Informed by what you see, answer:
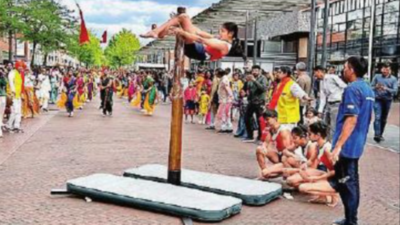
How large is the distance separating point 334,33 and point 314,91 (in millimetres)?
27557

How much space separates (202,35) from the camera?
8055 mm

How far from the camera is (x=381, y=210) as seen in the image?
832cm

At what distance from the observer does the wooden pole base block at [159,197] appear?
7145mm

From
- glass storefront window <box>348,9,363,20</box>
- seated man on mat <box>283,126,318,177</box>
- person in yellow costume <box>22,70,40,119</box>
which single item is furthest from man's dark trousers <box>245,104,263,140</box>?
glass storefront window <box>348,9,363,20</box>

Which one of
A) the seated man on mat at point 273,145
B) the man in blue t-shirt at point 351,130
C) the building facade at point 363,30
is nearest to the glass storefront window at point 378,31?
the building facade at point 363,30

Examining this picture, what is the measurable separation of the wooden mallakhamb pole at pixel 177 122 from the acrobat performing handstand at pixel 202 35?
35 cm

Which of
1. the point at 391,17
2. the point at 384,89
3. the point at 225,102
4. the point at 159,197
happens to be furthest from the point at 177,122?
the point at 391,17

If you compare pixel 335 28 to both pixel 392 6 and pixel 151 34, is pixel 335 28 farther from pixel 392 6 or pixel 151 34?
pixel 151 34

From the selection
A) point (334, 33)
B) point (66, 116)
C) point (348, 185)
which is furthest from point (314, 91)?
point (334, 33)


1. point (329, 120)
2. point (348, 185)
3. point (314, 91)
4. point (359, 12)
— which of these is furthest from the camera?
point (359, 12)

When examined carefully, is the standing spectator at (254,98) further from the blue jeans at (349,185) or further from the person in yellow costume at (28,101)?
the blue jeans at (349,185)

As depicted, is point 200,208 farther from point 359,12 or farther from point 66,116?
point 359,12

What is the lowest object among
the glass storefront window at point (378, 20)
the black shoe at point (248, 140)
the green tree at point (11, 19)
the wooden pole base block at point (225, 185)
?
the black shoe at point (248, 140)

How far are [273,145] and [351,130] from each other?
10.9ft
